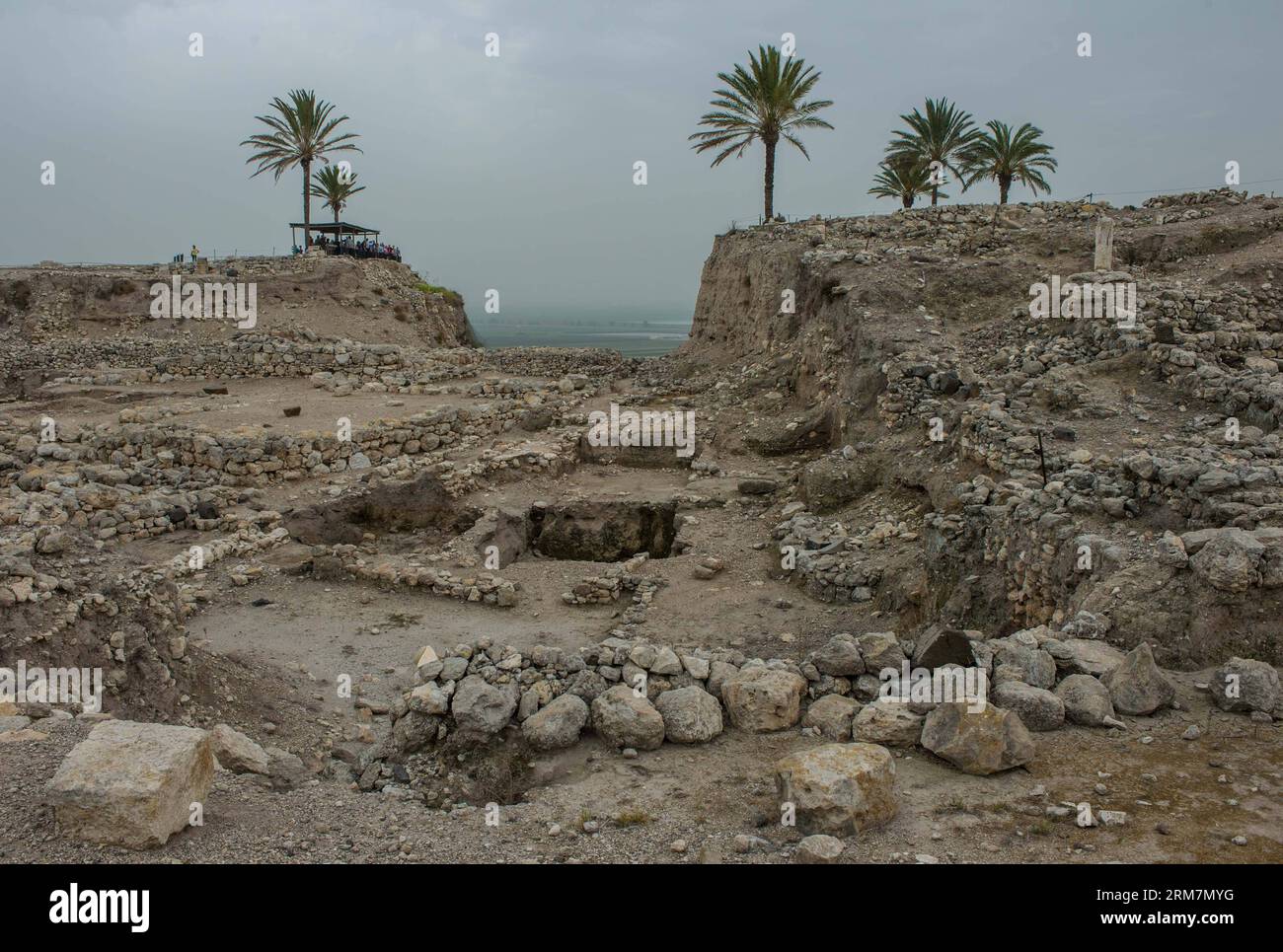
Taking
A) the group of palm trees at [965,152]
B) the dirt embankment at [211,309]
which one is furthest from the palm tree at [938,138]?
the dirt embankment at [211,309]

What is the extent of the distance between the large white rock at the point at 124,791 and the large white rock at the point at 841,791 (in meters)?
3.30

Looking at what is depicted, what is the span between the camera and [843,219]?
2431cm

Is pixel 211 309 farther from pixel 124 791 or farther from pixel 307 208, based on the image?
pixel 124 791

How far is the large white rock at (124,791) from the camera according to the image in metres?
4.16

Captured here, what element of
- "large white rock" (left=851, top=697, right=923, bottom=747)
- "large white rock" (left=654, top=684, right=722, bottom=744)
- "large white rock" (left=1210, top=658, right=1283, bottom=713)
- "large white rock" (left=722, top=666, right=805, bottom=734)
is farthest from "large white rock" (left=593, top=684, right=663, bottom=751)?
"large white rock" (left=1210, top=658, right=1283, bottom=713)

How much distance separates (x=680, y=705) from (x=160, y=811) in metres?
3.23

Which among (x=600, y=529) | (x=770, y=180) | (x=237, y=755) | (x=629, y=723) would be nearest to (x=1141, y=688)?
(x=629, y=723)

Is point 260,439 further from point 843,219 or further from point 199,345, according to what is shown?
point 843,219

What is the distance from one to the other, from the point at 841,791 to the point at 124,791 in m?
3.72

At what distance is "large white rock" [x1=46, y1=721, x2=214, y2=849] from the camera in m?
4.16

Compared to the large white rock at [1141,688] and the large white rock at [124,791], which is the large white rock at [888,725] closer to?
the large white rock at [1141,688]

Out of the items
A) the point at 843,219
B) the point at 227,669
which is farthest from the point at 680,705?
the point at 843,219

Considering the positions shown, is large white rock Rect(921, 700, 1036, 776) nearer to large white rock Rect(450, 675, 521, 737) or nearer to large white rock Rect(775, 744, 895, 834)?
large white rock Rect(775, 744, 895, 834)

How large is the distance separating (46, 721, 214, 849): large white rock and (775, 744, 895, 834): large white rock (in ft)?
10.8
